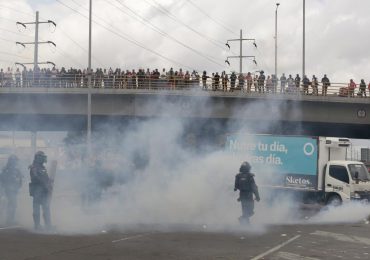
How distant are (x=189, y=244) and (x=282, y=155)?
35.2 ft

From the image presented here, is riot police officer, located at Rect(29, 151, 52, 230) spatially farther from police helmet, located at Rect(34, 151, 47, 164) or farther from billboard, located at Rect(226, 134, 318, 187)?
billboard, located at Rect(226, 134, 318, 187)

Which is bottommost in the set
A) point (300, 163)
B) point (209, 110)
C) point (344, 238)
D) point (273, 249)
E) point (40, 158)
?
point (344, 238)

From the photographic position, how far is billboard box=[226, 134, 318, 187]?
63.9 ft

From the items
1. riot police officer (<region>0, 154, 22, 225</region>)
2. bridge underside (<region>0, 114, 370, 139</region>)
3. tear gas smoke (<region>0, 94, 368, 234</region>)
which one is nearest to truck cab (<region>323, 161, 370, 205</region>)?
tear gas smoke (<region>0, 94, 368, 234</region>)

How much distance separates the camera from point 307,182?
19422mm

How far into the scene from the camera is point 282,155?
1989 cm

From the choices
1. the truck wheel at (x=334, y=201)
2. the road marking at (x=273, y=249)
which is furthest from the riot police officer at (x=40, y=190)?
the truck wheel at (x=334, y=201)

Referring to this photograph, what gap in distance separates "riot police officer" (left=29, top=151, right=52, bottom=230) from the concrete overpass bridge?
592 cm

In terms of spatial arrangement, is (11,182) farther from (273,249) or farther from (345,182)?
(345,182)

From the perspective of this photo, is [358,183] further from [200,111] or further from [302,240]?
[302,240]

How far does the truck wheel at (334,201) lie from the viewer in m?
18.3

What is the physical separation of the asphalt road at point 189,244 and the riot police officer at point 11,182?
128 cm

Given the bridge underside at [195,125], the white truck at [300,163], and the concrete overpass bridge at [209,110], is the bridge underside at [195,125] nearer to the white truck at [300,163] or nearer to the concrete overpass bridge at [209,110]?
the concrete overpass bridge at [209,110]

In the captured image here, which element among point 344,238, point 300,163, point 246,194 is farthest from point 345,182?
point 344,238
